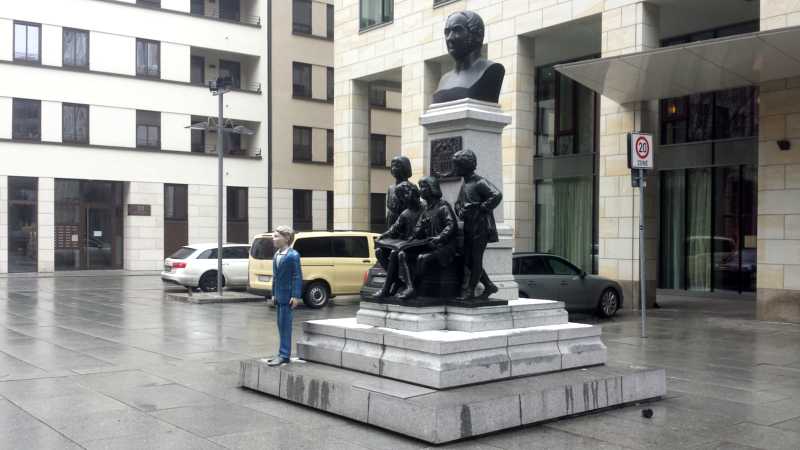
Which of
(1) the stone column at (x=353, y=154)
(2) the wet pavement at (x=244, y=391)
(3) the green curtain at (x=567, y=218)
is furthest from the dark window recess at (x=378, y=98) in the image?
(2) the wet pavement at (x=244, y=391)

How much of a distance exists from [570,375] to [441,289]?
1.54 metres

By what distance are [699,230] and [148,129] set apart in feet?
80.9

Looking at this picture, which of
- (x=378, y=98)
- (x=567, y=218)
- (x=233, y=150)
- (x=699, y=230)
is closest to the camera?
(x=699, y=230)

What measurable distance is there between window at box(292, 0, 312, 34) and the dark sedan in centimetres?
2674

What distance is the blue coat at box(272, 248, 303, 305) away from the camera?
8.38 meters

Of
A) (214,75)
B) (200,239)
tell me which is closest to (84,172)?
(200,239)

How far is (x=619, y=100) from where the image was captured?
1675 cm

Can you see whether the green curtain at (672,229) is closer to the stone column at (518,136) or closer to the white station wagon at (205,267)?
the stone column at (518,136)

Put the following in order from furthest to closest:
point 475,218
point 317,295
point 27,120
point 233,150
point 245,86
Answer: point 245,86 < point 233,150 < point 27,120 < point 317,295 < point 475,218

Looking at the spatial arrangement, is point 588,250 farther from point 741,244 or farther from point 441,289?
point 441,289

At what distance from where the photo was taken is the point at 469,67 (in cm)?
880

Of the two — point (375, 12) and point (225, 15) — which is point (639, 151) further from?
point (225, 15)

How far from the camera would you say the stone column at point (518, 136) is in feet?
62.6

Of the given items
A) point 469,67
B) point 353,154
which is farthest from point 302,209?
point 469,67
